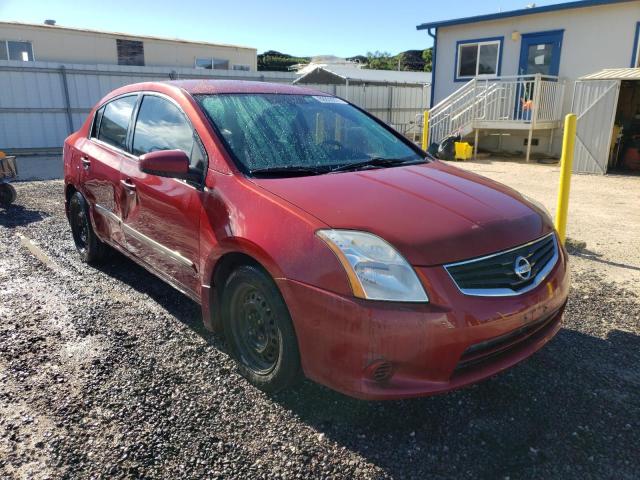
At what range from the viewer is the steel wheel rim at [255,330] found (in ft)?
8.64

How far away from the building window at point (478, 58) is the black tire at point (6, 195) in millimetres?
13329

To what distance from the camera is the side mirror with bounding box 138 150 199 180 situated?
9.45ft

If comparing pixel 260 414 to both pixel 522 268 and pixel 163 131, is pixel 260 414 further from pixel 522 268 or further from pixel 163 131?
pixel 163 131

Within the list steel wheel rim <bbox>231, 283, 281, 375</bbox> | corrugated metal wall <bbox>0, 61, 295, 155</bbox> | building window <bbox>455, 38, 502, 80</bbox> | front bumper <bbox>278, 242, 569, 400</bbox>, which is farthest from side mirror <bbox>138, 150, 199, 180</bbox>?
building window <bbox>455, 38, 502, 80</bbox>

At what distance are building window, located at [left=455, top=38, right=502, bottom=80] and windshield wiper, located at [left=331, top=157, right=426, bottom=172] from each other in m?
13.4

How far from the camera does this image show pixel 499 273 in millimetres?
2371

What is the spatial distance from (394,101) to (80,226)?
1814 centimetres

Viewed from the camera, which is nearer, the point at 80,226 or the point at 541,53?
the point at 80,226

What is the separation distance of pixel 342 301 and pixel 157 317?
204 cm

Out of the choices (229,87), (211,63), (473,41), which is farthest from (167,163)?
(211,63)

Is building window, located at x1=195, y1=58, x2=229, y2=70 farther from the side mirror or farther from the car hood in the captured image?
the car hood

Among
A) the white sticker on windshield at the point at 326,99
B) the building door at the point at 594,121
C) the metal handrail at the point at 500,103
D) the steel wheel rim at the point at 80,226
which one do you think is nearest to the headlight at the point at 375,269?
the white sticker on windshield at the point at 326,99

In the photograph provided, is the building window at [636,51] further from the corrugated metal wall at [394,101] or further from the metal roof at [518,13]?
the corrugated metal wall at [394,101]

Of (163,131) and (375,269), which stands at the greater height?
(163,131)
